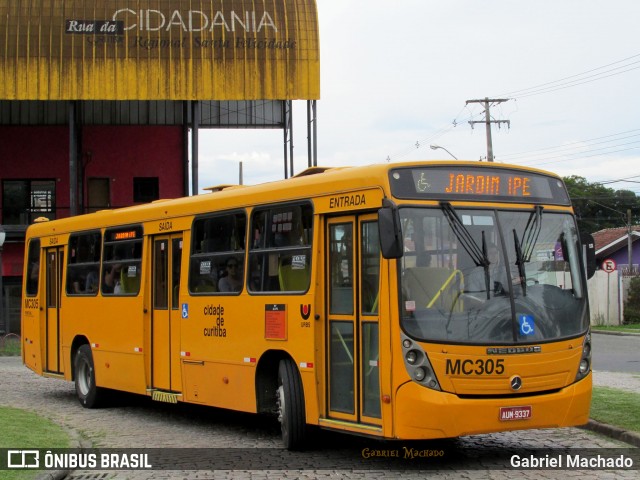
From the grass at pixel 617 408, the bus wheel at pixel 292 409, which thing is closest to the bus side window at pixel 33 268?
the bus wheel at pixel 292 409

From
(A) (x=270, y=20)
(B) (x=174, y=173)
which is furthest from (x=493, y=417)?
(B) (x=174, y=173)

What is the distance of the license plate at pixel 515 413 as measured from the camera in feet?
31.5

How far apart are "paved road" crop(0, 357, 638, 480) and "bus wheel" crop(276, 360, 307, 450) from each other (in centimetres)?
17

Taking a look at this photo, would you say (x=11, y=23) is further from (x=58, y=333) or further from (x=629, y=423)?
(x=629, y=423)

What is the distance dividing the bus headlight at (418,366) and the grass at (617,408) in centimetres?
345

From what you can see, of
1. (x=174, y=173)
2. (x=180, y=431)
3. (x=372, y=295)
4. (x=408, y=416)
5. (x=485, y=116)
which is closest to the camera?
(x=408, y=416)

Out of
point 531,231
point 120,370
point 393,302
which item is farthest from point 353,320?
point 120,370

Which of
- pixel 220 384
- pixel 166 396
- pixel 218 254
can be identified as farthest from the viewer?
pixel 166 396

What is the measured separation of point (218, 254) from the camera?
1303cm

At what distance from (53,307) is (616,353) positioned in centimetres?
1579

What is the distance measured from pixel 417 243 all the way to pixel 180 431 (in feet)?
17.5

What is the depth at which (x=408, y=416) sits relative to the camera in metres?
9.43

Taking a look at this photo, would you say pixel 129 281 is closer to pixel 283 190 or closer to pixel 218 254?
pixel 218 254

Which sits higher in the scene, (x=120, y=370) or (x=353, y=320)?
(x=353, y=320)
